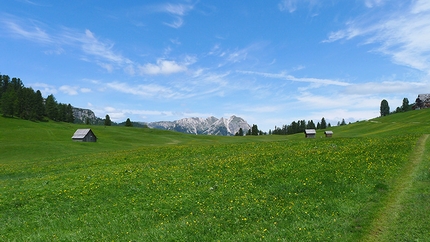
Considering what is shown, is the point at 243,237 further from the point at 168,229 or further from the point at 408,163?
the point at 408,163

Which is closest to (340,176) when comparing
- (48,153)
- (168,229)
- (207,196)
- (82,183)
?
(207,196)

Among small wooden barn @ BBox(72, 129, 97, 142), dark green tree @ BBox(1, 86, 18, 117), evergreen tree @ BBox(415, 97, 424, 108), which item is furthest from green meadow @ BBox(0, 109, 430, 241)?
evergreen tree @ BBox(415, 97, 424, 108)

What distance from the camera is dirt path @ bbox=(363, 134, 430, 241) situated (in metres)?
11.7

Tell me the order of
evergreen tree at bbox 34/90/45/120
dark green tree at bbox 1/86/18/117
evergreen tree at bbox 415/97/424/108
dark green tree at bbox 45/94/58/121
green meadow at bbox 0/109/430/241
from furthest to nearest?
evergreen tree at bbox 415/97/424/108
dark green tree at bbox 45/94/58/121
evergreen tree at bbox 34/90/45/120
dark green tree at bbox 1/86/18/117
green meadow at bbox 0/109/430/241

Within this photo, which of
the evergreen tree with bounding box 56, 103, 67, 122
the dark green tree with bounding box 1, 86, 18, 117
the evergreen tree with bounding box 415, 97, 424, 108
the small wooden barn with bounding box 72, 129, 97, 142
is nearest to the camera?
the small wooden barn with bounding box 72, 129, 97, 142

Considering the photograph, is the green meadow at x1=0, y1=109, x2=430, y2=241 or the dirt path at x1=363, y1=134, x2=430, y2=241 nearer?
the dirt path at x1=363, y1=134, x2=430, y2=241

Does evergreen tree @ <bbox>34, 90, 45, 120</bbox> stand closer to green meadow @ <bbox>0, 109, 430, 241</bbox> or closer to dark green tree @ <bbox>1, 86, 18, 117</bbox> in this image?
dark green tree @ <bbox>1, 86, 18, 117</bbox>

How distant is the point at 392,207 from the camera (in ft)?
46.6

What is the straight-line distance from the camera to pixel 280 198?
16.7 m

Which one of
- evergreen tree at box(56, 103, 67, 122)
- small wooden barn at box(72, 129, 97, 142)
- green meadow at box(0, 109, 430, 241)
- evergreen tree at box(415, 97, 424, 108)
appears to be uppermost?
evergreen tree at box(415, 97, 424, 108)

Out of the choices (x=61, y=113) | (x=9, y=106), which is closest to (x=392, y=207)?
(x=9, y=106)

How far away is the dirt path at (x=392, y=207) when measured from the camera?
11.7 m

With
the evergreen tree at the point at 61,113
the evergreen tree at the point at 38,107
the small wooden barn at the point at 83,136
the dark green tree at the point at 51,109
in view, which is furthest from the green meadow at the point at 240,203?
the evergreen tree at the point at 61,113

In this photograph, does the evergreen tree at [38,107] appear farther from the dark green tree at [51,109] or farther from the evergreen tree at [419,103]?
the evergreen tree at [419,103]
